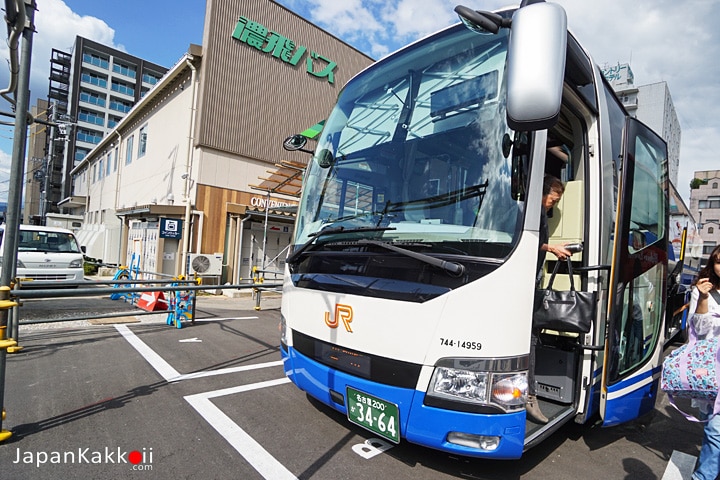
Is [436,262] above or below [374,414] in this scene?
above

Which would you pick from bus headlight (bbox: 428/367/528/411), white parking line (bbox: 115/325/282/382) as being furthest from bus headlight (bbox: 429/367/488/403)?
white parking line (bbox: 115/325/282/382)

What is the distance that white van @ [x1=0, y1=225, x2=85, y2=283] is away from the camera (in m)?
9.41

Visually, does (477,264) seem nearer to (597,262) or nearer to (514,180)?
(514,180)

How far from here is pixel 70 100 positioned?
4800cm

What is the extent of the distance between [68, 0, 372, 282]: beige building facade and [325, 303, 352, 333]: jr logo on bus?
892 cm

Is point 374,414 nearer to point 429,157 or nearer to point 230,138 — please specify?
point 429,157

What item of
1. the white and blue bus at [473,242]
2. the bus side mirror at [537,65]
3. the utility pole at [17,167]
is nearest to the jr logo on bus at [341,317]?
the white and blue bus at [473,242]

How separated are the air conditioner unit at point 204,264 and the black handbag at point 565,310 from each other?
436 inches

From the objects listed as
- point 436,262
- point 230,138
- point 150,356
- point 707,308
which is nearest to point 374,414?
point 436,262

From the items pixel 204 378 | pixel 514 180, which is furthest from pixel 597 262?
pixel 204 378

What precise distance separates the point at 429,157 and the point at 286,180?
9889 millimetres

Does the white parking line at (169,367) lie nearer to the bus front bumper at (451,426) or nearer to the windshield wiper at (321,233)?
the windshield wiper at (321,233)

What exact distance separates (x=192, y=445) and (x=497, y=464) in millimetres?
2307

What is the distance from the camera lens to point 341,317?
108 inches
